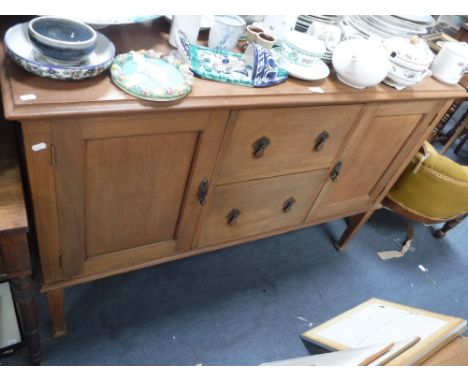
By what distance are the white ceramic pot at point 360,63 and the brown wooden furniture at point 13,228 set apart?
835 mm

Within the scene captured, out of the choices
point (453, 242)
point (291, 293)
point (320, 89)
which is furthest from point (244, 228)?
point (453, 242)

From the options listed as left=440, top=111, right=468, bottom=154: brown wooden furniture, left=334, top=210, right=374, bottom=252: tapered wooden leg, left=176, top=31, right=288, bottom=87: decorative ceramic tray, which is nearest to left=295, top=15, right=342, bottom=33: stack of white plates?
left=176, top=31, right=288, bottom=87: decorative ceramic tray

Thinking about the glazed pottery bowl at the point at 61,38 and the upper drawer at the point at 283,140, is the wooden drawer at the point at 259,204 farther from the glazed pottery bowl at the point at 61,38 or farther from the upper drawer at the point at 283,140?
the glazed pottery bowl at the point at 61,38

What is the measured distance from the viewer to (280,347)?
1.35 meters

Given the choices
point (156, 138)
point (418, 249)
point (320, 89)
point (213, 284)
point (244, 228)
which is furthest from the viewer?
point (418, 249)

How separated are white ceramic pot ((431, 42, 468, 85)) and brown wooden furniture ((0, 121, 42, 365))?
1.25m

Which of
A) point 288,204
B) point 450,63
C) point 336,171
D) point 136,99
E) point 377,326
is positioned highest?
point 450,63

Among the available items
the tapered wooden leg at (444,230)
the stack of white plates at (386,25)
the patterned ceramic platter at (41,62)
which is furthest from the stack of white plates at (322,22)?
the tapered wooden leg at (444,230)

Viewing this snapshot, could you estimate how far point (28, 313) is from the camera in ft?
3.14

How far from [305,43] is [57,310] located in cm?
103

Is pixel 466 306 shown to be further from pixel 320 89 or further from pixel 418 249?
pixel 320 89

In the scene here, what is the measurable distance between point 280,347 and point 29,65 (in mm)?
1159

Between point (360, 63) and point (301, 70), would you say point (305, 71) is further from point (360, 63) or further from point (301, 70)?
point (360, 63)

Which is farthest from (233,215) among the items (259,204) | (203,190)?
(203,190)
